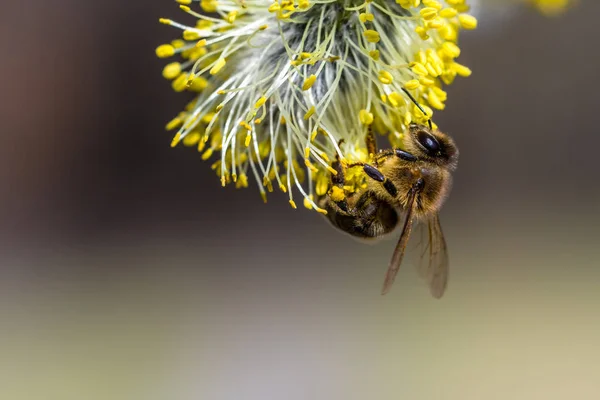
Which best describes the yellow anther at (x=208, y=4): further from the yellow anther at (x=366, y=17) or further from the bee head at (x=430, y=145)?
the bee head at (x=430, y=145)

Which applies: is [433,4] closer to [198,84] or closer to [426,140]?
[426,140]

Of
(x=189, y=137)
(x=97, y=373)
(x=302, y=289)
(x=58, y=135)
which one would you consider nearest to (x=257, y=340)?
(x=302, y=289)

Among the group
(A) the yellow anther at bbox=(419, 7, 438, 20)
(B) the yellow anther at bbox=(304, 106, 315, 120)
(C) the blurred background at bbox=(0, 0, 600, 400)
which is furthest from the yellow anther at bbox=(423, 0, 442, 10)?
(C) the blurred background at bbox=(0, 0, 600, 400)

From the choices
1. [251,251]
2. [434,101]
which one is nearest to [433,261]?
[434,101]

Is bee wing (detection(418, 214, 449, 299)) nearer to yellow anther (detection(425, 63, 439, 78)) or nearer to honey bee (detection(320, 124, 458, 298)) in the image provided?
honey bee (detection(320, 124, 458, 298))

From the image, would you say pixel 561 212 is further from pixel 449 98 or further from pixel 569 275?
pixel 449 98

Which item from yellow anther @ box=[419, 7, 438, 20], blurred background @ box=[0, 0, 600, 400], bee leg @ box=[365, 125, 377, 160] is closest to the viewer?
yellow anther @ box=[419, 7, 438, 20]
